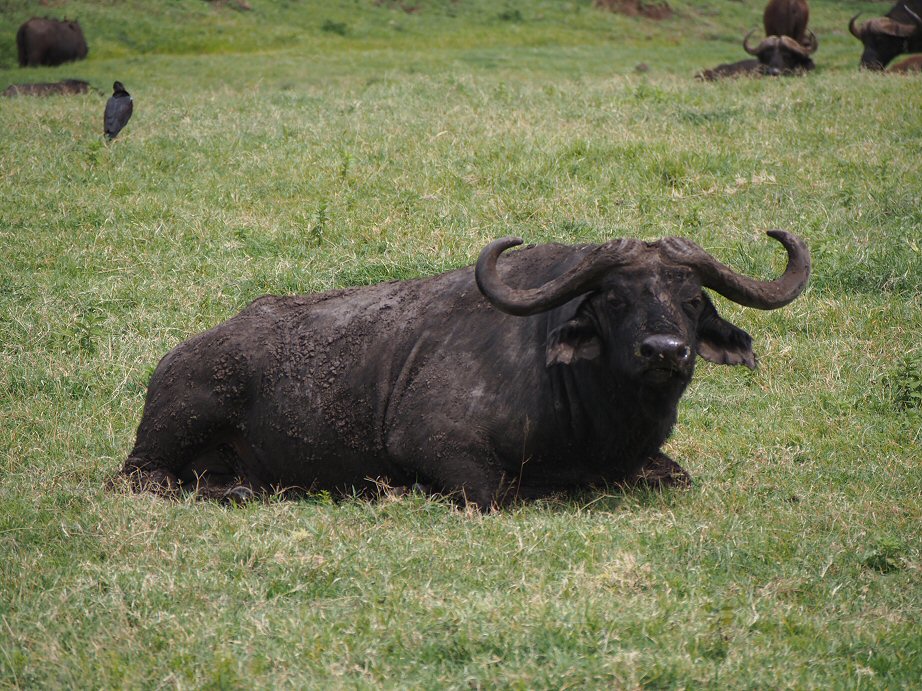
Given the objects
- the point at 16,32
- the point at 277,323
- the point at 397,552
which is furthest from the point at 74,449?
the point at 16,32

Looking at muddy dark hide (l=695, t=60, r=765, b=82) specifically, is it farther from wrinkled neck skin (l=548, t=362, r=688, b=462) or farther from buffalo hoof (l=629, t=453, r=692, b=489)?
wrinkled neck skin (l=548, t=362, r=688, b=462)

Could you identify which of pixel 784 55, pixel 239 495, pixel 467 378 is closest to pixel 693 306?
pixel 467 378

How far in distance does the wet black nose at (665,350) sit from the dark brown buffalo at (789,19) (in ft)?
72.1

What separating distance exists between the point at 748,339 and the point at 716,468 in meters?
0.88

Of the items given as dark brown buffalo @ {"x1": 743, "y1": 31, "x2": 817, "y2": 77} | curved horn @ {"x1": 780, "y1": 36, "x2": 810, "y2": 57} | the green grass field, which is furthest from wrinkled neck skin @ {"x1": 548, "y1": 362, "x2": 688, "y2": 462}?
curved horn @ {"x1": 780, "y1": 36, "x2": 810, "y2": 57}

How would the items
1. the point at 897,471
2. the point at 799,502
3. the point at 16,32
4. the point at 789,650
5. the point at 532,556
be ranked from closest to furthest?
the point at 789,650 → the point at 532,556 → the point at 799,502 → the point at 897,471 → the point at 16,32

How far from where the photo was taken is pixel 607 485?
678cm

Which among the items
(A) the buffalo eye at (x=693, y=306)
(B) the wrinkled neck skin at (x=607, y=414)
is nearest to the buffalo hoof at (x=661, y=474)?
(B) the wrinkled neck skin at (x=607, y=414)

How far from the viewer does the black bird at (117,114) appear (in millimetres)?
14078

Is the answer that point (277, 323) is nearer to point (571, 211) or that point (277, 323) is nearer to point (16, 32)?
point (571, 211)

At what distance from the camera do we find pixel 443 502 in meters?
6.52

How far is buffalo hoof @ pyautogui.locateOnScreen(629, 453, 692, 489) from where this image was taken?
6.83 metres

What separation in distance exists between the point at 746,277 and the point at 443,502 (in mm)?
1947

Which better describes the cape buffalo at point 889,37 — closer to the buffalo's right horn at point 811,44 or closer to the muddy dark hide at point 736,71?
the buffalo's right horn at point 811,44
